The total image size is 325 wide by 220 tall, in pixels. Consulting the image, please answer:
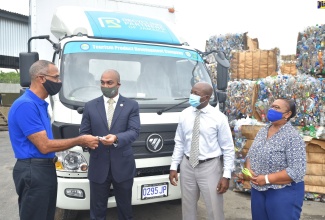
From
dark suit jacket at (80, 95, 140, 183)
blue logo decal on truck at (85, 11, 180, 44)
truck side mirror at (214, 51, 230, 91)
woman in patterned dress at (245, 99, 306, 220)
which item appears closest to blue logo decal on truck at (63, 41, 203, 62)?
blue logo decal on truck at (85, 11, 180, 44)

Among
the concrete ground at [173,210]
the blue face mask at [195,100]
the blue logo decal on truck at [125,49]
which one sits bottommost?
the concrete ground at [173,210]

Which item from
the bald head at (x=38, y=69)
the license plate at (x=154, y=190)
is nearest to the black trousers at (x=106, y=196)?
the license plate at (x=154, y=190)

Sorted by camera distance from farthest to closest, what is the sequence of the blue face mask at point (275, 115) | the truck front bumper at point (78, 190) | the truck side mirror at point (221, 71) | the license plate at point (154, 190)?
the truck side mirror at point (221, 71) < the license plate at point (154, 190) < the truck front bumper at point (78, 190) < the blue face mask at point (275, 115)

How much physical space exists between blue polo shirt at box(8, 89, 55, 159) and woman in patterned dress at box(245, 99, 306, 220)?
1.90 metres

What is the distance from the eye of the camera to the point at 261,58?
22.8 feet

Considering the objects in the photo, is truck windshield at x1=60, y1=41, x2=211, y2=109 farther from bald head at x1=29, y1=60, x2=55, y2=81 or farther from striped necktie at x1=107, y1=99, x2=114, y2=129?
bald head at x1=29, y1=60, x2=55, y2=81

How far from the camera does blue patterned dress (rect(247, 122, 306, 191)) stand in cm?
265

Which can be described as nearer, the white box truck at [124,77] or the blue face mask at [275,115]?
the blue face mask at [275,115]

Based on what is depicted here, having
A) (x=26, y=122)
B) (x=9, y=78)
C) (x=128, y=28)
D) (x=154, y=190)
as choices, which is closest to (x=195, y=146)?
(x=154, y=190)

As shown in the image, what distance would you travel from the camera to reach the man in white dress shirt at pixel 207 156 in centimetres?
313

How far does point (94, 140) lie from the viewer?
270 cm

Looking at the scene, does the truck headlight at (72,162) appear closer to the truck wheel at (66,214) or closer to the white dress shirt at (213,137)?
the truck wheel at (66,214)

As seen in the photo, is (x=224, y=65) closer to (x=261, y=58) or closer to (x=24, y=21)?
(x=261, y=58)

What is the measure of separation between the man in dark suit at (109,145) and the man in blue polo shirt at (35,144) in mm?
407
